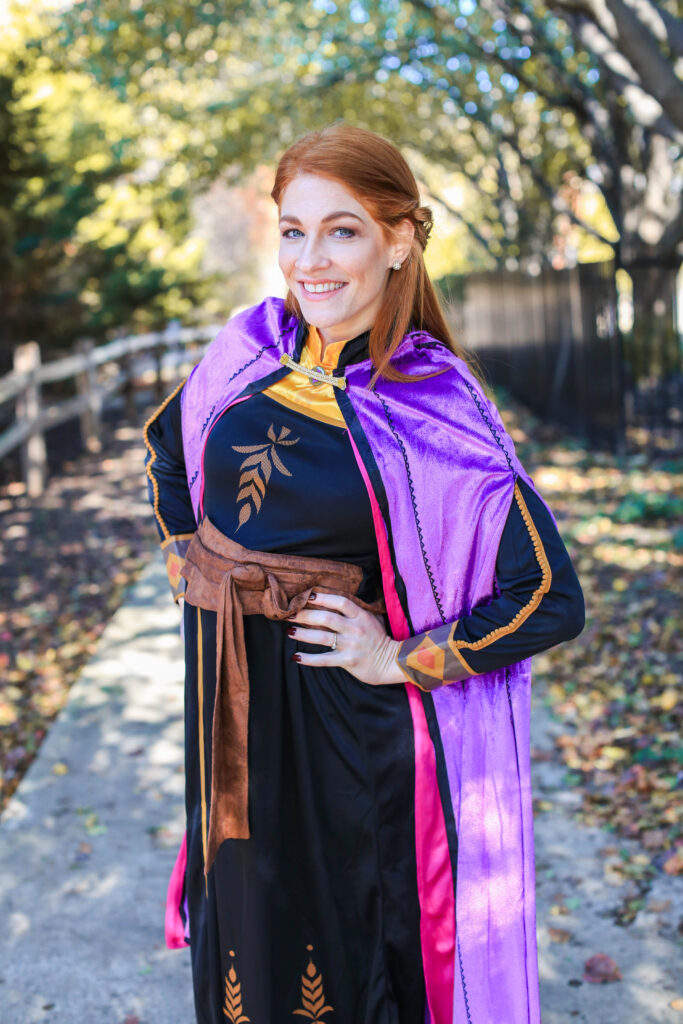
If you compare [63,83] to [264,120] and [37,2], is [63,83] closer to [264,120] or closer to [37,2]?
[37,2]

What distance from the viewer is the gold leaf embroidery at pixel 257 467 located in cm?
212

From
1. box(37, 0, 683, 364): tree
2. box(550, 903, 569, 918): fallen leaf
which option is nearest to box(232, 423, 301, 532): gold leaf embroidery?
box(550, 903, 569, 918): fallen leaf

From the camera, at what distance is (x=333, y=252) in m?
2.08

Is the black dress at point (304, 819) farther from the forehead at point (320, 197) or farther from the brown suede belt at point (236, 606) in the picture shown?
the forehead at point (320, 197)

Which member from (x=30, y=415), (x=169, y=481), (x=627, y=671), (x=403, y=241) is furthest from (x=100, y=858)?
(x=30, y=415)

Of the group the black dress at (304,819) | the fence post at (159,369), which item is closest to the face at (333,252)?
the black dress at (304,819)

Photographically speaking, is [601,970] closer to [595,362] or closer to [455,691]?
[455,691]

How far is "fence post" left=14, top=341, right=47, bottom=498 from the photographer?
9.94 meters

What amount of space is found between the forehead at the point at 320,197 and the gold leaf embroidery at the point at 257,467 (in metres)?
0.44

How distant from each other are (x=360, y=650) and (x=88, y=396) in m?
11.2

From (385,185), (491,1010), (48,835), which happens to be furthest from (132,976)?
(385,185)

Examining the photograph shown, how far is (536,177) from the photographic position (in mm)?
14961

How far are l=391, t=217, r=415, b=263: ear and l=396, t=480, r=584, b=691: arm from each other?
54 cm

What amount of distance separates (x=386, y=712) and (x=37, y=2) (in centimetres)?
1418
